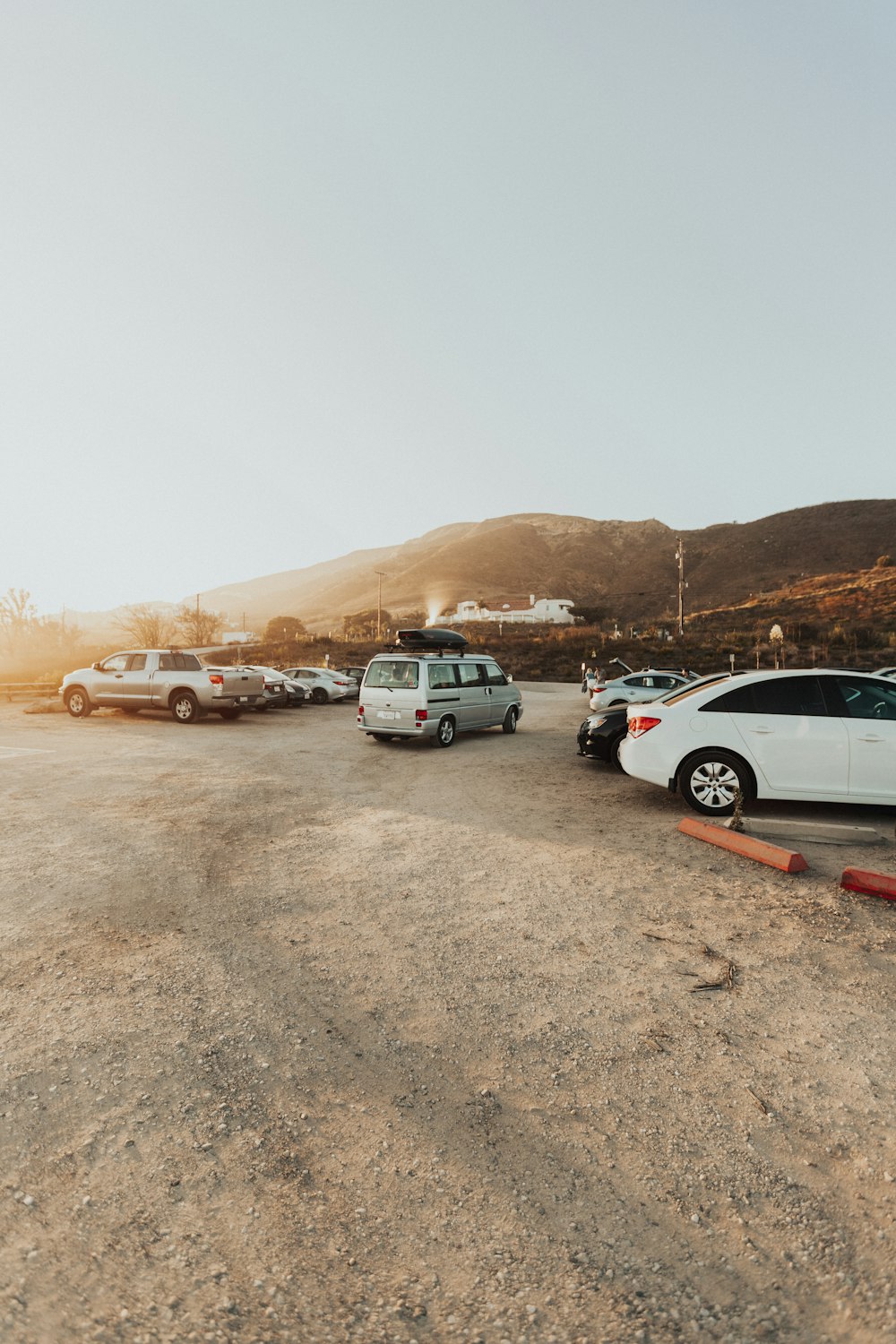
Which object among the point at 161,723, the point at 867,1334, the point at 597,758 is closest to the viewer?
the point at 867,1334

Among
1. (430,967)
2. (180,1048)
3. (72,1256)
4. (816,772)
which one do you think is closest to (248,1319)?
(72,1256)

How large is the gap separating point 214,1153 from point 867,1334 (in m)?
2.25

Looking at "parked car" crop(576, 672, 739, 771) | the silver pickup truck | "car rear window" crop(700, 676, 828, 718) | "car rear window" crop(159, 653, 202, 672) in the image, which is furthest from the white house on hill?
"car rear window" crop(700, 676, 828, 718)

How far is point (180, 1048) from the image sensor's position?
144 inches

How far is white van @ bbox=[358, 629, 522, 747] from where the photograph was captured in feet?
47.1

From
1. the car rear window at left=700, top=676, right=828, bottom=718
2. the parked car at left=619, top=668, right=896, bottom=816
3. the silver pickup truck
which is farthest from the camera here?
the silver pickup truck

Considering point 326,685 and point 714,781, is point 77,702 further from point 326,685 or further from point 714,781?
point 714,781

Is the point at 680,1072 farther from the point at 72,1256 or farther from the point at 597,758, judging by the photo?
the point at 597,758

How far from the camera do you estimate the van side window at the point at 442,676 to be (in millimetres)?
14456

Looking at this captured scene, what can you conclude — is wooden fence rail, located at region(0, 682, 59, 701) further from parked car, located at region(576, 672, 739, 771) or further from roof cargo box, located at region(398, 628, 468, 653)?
parked car, located at region(576, 672, 739, 771)

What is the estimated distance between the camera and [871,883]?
5727mm

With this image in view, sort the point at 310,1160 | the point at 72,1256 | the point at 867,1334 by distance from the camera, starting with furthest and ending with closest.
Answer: the point at 310,1160 → the point at 72,1256 → the point at 867,1334

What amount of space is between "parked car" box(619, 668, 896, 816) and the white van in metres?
6.35

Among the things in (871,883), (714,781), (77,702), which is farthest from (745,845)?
(77,702)
